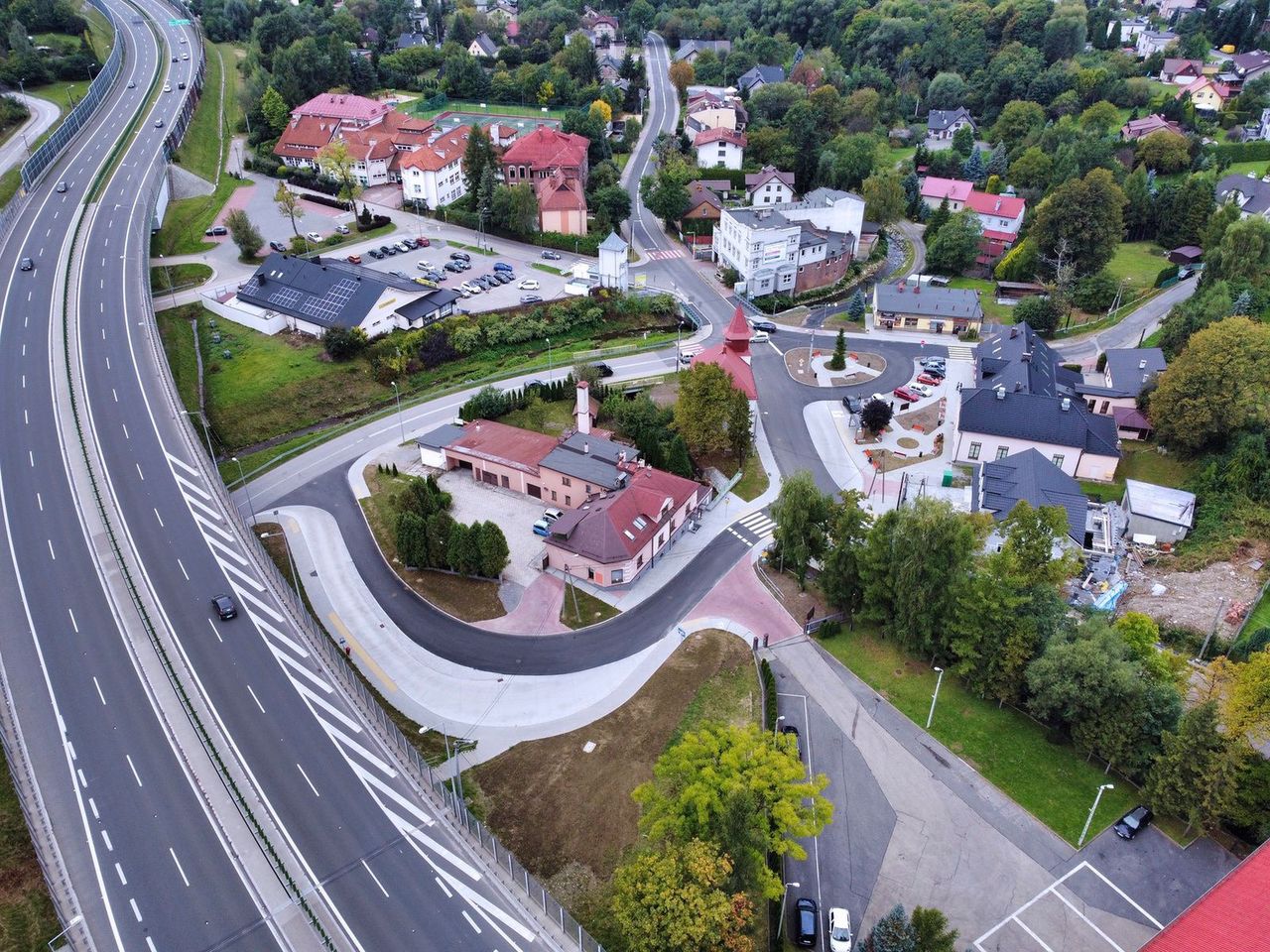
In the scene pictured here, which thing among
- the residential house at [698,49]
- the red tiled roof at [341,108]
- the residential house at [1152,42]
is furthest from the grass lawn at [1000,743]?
the residential house at [1152,42]

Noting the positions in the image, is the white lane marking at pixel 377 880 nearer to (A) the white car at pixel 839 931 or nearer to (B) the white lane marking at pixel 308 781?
(B) the white lane marking at pixel 308 781

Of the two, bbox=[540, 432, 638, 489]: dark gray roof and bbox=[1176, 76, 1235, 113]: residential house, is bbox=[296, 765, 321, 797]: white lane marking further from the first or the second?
bbox=[1176, 76, 1235, 113]: residential house

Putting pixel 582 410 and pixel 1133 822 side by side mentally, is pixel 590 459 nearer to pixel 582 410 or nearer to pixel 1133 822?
pixel 582 410

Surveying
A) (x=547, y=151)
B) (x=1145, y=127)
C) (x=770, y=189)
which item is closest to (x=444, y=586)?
(x=547, y=151)

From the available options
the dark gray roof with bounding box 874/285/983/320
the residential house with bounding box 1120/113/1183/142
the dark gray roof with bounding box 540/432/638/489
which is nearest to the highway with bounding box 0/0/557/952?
the dark gray roof with bounding box 540/432/638/489

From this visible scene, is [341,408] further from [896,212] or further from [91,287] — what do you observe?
[896,212]

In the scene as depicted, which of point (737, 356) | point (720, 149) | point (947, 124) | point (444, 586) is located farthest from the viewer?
point (947, 124)
